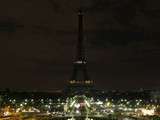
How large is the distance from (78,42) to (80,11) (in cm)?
758

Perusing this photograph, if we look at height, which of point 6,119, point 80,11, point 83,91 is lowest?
point 6,119

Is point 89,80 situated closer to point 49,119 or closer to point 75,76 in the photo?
point 75,76

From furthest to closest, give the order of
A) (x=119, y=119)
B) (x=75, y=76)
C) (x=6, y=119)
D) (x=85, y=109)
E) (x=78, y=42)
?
(x=75, y=76), (x=78, y=42), (x=85, y=109), (x=119, y=119), (x=6, y=119)

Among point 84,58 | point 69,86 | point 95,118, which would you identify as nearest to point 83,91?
point 69,86

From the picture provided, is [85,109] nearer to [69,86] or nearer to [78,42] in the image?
[78,42]

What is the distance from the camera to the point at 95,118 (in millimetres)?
98938

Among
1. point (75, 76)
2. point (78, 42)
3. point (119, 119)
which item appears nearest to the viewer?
point (119, 119)

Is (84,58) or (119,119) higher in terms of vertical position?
(84,58)

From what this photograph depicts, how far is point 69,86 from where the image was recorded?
523 ft

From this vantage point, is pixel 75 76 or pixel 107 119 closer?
pixel 107 119

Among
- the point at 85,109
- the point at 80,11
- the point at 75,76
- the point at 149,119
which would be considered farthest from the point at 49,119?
the point at 75,76

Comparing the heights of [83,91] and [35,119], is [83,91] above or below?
above

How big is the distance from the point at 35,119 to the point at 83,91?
62004mm

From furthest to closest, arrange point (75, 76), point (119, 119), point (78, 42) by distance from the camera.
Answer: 1. point (75, 76)
2. point (78, 42)
3. point (119, 119)
